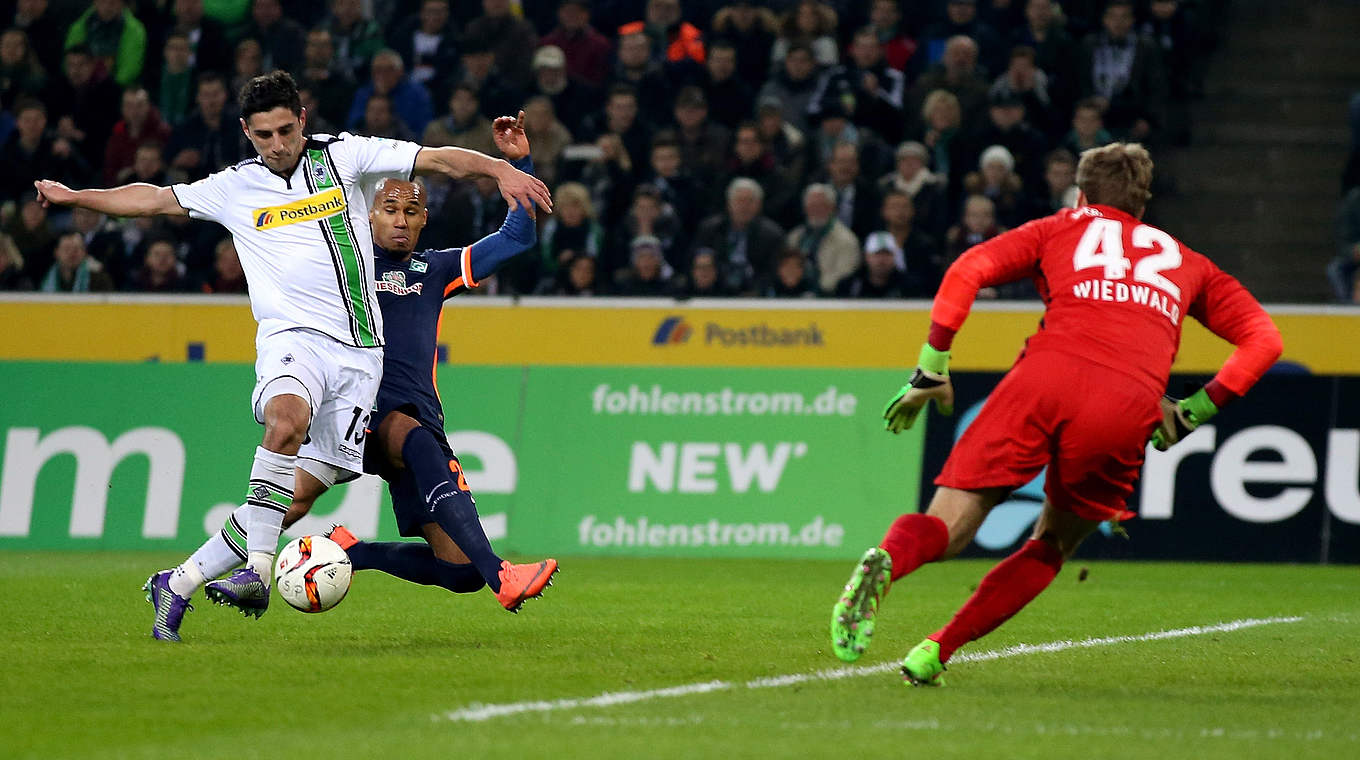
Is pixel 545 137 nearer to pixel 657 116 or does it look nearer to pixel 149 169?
pixel 657 116

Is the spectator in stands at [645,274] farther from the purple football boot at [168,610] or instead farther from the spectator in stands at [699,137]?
the purple football boot at [168,610]

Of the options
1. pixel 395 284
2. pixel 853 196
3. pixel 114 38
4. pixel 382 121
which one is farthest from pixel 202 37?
pixel 395 284

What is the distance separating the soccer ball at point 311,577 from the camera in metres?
7.67

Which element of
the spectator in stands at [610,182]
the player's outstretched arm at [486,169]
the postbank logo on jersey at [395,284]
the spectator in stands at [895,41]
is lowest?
the postbank logo on jersey at [395,284]

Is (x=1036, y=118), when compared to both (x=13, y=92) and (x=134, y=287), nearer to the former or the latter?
(x=134, y=287)

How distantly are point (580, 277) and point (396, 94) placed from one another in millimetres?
3340

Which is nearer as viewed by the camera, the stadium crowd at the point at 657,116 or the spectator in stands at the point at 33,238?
the stadium crowd at the point at 657,116

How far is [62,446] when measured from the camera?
13.3 metres

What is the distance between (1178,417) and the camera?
6410mm

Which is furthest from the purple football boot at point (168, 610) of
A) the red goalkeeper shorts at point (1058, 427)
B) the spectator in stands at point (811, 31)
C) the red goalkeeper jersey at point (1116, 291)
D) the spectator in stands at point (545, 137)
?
the spectator in stands at point (811, 31)

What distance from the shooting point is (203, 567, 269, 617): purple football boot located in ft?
24.1

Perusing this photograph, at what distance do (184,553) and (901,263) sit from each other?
634 cm

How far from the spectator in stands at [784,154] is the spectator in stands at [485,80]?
2.40 metres

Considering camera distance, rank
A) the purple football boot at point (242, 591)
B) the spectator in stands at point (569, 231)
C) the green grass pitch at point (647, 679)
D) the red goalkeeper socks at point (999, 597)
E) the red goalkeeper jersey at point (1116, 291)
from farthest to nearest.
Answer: the spectator in stands at point (569, 231) → the purple football boot at point (242, 591) → the red goalkeeper socks at point (999, 597) → the red goalkeeper jersey at point (1116, 291) → the green grass pitch at point (647, 679)
